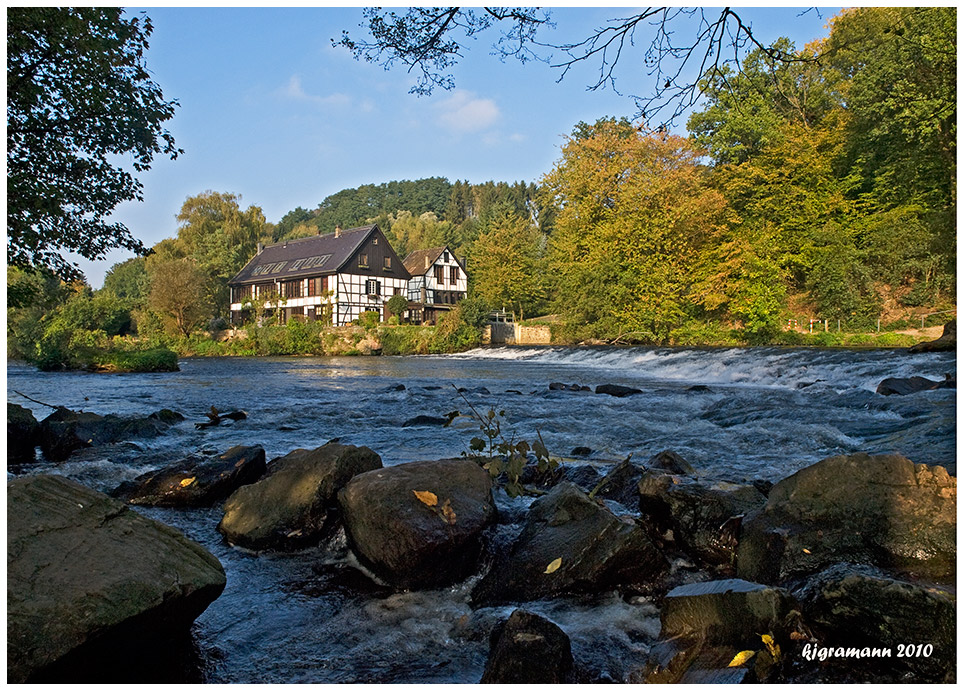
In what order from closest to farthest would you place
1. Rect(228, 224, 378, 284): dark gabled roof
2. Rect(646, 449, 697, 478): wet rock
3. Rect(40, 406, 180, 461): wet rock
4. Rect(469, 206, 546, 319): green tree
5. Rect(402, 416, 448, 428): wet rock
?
Rect(646, 449, 697, 478): wet rock, Rect(40, 406, 180, 461): wet rock, Rect(402, 416, 448, 428): wet rock, Rect(228, 224, 378, 284): dark gabled roof, Rect(469, 206, 546, 319): green tree

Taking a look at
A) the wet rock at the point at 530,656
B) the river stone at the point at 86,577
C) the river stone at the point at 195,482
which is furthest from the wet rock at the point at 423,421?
the wet rock at the point at 530,656

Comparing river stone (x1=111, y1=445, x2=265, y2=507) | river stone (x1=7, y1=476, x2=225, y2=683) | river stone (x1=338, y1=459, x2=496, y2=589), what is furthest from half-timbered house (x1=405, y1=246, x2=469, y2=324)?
river stone (x1=7, y1=476, x2=225, y2=683)

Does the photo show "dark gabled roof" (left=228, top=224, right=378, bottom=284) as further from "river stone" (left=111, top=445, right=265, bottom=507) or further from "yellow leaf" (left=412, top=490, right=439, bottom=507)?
"yellow leaf" (left=412, top=490, right=439, bottom=507)

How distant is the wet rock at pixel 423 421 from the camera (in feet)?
30.7

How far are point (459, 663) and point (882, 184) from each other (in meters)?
38.1

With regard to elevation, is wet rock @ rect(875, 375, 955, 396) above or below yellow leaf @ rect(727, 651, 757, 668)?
above

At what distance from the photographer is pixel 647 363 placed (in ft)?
78.1

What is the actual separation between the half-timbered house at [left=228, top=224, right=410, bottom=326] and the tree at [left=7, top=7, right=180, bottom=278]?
37.6 metres

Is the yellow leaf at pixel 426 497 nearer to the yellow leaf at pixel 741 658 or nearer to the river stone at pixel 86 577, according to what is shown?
the river stone at pixel 86 577

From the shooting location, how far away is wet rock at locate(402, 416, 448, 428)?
368 inches

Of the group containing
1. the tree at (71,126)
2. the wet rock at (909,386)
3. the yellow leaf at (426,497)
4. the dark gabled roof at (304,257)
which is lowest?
the wet rock at (909,386)

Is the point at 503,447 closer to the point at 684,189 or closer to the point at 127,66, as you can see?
the point at 127,66

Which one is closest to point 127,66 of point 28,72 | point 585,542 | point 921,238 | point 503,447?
point 28,72

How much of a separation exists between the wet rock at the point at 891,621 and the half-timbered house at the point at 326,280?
4493 centimetres
